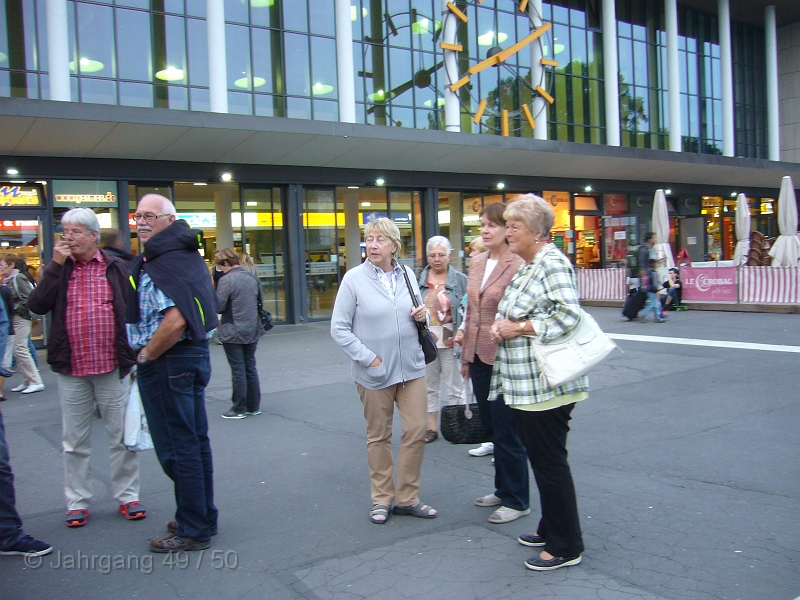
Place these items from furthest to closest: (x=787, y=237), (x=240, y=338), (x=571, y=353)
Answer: (x=787, y=237) → (x=240, y=338) → (x=571, y=353)

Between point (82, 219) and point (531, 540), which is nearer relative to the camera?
point (531, 540)

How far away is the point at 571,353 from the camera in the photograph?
358cm

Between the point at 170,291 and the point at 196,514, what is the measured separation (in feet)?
4.31

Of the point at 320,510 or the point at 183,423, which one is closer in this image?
the point at 183,423

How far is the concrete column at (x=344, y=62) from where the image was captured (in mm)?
19328

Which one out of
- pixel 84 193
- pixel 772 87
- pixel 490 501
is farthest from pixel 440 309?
pixel 772 87

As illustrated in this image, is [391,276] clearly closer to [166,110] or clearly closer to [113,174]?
[166,110]

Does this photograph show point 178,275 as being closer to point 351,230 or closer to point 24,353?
point 24,353

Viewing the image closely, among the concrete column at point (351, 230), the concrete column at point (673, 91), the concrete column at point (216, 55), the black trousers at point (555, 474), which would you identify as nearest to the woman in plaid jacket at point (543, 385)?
the black trousers at point (555, 474)

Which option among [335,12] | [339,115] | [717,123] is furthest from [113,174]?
[717,123]

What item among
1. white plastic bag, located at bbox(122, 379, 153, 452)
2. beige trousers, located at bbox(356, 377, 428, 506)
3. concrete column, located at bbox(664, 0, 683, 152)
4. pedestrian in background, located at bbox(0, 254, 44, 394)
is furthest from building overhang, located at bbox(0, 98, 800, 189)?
beige trousers, located at bbox(356, 377, 428, 506)

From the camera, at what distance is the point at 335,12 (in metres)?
19.4

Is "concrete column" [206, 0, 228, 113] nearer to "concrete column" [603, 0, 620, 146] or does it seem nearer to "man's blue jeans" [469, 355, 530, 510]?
"man's blue jeans" [469, 355, 530, 510]

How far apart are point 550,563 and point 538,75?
Answer: 919 inches
